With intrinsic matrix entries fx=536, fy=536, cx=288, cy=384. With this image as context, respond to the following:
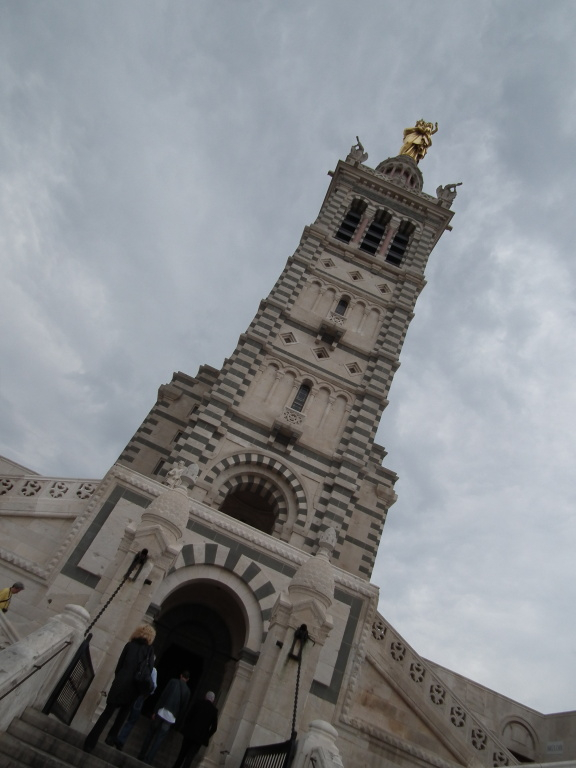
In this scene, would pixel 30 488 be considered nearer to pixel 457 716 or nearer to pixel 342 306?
pixel 457 716

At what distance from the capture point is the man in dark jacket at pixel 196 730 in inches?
312

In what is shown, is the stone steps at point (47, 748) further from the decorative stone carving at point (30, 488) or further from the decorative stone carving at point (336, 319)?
the decorative stone carving at point (336, 319)

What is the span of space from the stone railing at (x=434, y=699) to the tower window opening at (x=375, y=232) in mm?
17910

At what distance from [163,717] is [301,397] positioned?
13.6 metres

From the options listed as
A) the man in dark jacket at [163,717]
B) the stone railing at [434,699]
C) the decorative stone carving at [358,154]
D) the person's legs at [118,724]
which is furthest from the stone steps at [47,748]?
the decorative stone carving at [358,154]

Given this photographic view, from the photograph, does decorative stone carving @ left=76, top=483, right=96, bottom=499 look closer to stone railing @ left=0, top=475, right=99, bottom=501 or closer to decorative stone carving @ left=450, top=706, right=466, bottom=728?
stone railing @ left=0, top=475, right=99, bottom=501

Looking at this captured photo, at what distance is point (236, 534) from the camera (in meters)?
13.8

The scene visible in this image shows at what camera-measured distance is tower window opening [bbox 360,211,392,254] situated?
26.6m

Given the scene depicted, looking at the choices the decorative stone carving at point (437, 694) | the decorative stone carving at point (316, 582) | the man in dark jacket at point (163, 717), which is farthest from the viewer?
the decorative stone carving at point (437, 694)

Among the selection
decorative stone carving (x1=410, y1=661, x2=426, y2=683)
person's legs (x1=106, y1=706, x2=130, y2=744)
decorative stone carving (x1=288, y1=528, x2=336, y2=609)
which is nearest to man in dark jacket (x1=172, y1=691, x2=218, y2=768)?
person's legs (x1=106, y1=706, x2=130, y2=744)

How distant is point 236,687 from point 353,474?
8257 mm

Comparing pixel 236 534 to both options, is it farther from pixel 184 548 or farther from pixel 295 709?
pixel 295 709

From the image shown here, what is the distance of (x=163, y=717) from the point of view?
755 centimetres

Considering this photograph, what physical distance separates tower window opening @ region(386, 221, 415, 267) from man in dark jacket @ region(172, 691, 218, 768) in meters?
22.0
